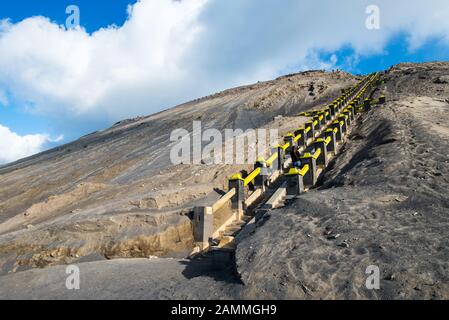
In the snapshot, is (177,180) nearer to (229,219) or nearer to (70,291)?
(229,219)

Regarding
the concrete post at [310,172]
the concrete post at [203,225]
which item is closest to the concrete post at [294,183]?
the concrete post at [310,172]

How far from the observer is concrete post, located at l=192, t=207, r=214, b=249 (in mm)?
9309

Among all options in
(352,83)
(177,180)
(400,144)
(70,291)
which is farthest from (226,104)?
(70,291)

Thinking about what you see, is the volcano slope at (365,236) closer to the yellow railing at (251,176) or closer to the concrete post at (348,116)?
the yellow railing at (251,176)

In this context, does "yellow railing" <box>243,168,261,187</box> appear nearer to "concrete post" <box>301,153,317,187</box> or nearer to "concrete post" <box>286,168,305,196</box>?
"concrete post" <box>286,168,305,196</box>

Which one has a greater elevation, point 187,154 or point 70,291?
point 187,154

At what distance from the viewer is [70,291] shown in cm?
661

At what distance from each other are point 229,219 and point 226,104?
26.9m

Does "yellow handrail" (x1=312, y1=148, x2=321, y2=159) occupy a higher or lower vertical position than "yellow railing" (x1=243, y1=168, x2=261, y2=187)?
higher

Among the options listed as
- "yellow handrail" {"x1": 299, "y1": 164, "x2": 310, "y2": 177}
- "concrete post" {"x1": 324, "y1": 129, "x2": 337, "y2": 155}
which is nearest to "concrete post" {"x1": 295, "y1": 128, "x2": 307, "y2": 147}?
"concrete post" {"x1": 324, "y1": 129, "x2": 337, "y2": 155}

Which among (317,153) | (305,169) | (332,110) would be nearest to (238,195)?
(305,169)

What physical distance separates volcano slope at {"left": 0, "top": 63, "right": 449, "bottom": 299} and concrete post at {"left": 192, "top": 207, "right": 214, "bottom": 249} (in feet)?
4.51

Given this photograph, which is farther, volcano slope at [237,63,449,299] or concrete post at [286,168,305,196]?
concrete post at [286,168,305,196]

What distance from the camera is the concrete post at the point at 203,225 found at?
9309mm
